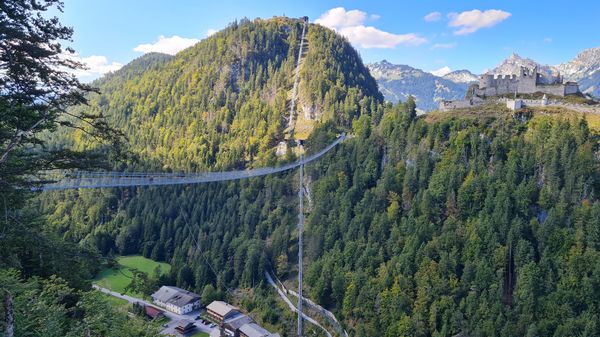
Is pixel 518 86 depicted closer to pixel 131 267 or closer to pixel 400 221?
pixel 400 221

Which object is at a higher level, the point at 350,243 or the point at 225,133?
the point at 225,133

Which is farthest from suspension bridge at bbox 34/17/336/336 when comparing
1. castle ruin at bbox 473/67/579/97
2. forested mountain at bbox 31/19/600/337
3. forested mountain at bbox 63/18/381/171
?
castle ruin at bbox 473/67/579/97

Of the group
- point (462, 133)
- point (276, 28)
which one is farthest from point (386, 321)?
point (276, 28)

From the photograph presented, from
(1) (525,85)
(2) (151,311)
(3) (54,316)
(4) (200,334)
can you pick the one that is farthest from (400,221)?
(3) (54,316)

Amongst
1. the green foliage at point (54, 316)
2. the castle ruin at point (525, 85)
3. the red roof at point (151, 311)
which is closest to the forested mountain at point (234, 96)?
the castle ruin at point (525, 85)

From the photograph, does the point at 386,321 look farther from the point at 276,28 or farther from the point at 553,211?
the point at 276,28

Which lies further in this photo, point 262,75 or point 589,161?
point 262,75

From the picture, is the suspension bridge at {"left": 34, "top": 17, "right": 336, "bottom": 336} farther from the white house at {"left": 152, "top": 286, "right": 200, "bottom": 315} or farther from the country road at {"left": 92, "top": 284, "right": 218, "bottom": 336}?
the white house at {"left": 152, "top": 286, "right": 200, "bottom": 315}
